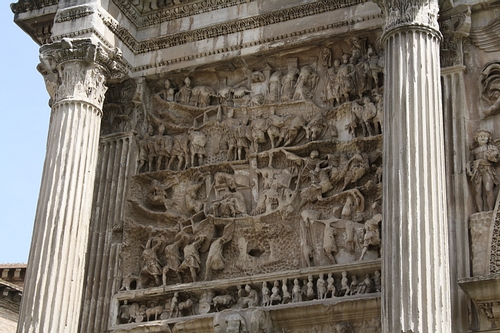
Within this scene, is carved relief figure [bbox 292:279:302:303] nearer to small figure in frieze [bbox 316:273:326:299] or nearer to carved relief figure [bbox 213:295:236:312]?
small figure in frieze [bbox 316:273:326:299]

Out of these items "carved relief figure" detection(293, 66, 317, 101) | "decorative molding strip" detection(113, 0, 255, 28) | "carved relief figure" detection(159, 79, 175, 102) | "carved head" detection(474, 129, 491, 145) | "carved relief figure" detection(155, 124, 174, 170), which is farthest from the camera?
"carved relief figure" detection(159, 79, 175, 102)

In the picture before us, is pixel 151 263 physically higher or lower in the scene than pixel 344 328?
higher

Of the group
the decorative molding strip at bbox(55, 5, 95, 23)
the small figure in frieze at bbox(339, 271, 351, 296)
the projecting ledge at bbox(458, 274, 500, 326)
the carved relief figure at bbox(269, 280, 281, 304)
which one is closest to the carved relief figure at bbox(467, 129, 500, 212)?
the projecting ledge at bbox(458, 274, 500, 326)

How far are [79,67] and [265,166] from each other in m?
2.87

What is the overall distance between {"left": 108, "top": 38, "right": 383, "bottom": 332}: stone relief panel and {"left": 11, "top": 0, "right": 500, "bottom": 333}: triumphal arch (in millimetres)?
27

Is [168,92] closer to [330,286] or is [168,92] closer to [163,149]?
[163,149]

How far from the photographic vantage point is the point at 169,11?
48.9 feet

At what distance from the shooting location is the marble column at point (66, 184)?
12.0m

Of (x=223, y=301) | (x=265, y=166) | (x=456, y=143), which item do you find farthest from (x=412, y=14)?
(x=223, y=301)

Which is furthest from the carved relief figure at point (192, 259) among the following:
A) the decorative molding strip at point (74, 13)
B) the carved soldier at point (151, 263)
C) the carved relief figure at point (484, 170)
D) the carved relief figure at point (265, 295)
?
the carved relief figure at point (484, 170)

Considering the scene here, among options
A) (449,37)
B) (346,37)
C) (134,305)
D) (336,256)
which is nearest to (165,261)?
(134,305)

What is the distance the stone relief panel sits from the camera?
40.9 ft

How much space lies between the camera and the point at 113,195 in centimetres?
1398

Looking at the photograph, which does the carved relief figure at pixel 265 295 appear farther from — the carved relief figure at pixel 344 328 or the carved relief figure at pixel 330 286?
the carved relief figure at pixel 344 328
